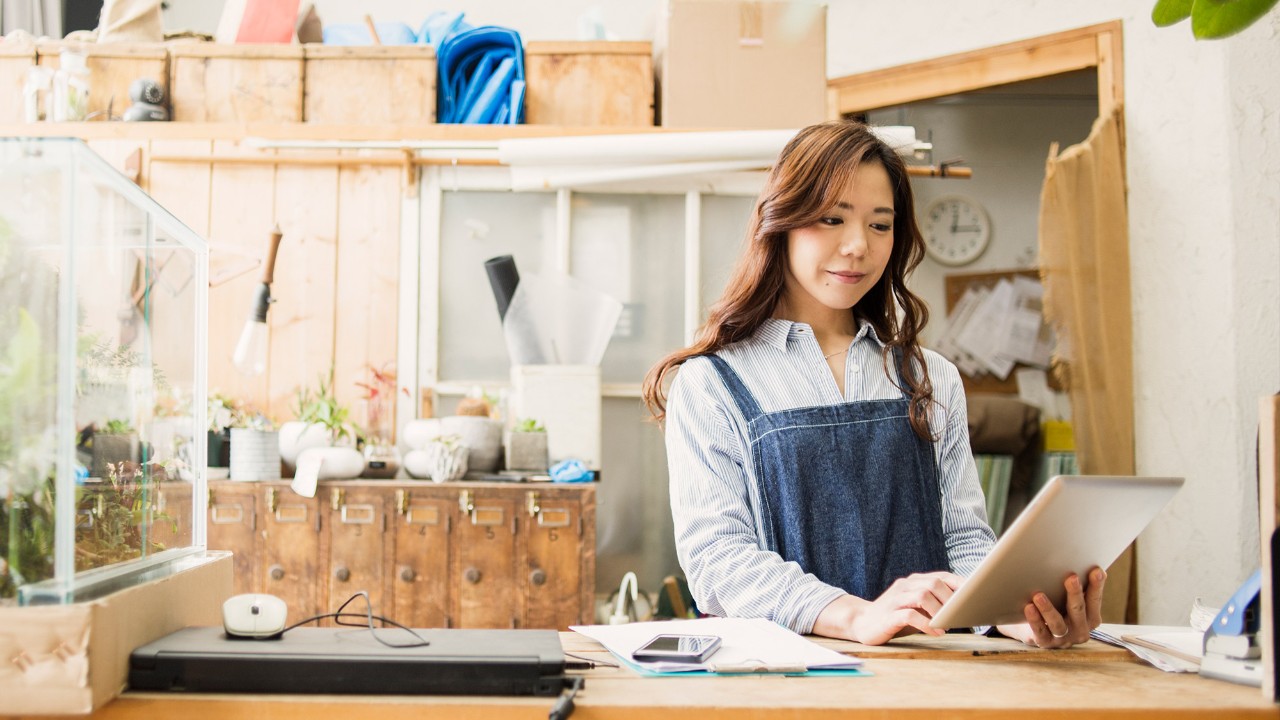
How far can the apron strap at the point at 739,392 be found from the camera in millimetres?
1491

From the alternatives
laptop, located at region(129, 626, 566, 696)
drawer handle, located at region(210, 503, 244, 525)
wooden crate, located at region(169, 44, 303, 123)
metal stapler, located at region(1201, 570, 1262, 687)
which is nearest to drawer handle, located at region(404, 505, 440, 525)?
drawer handle, located at region(210, 503, 244, 525)

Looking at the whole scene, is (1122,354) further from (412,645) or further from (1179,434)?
(412,645)

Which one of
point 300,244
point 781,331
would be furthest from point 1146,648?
point 300,244

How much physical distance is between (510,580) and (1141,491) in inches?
82.3

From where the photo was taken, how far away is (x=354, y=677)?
0.89 m

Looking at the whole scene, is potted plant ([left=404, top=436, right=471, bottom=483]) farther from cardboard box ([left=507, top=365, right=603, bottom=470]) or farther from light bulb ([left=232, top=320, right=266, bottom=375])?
light bulb ([left=232, top=320, right=266, bottom=375])

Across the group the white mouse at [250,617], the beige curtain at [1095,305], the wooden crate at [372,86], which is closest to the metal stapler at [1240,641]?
the white mouse at [250,617]

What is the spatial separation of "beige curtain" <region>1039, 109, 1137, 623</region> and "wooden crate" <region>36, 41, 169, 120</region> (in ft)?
9.74

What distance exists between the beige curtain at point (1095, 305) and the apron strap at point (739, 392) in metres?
2.08

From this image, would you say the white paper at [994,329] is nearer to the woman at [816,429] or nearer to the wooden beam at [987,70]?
the wooden beam at [987,70]

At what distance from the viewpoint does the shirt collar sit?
1.58 metres

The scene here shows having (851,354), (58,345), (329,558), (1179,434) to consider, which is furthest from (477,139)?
(58,345)

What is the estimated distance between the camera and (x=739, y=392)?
4.94ft

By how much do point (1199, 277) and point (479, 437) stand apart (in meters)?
2.27
